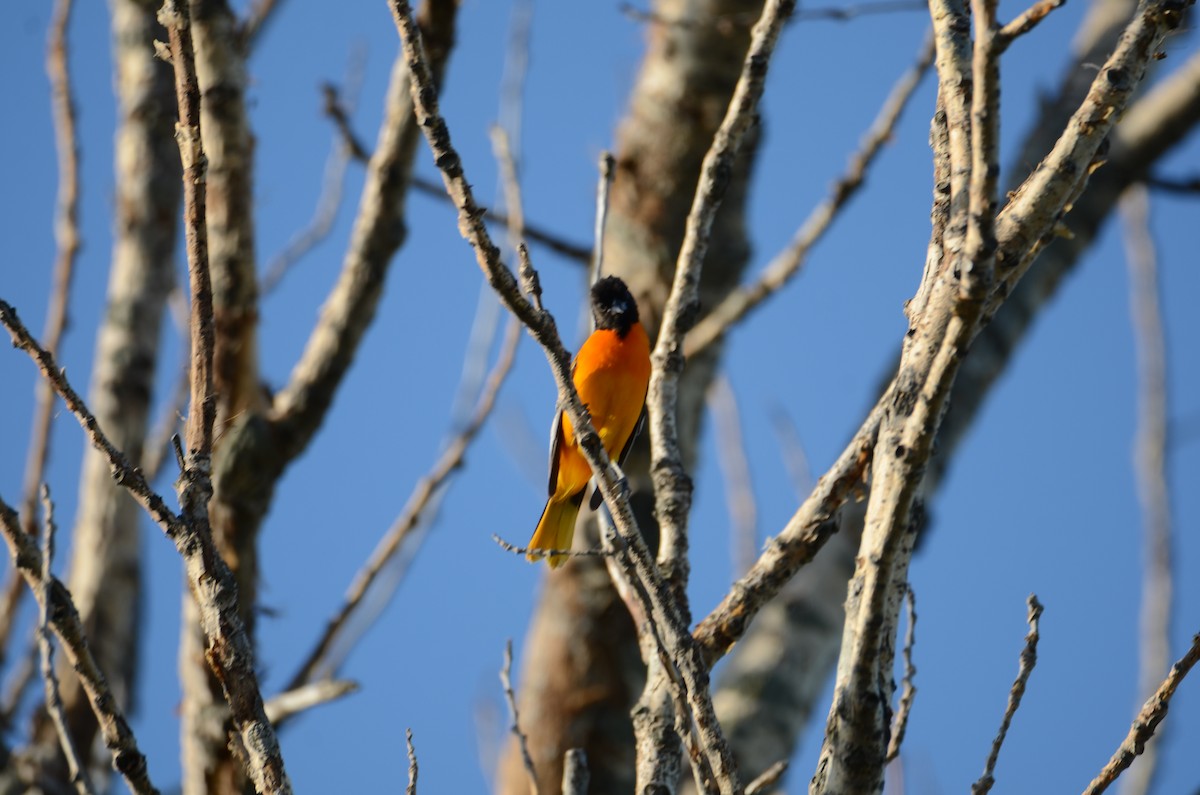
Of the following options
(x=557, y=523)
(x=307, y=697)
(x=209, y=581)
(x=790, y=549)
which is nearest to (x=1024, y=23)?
(x=790, y=549)

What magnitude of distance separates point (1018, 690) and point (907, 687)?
268mm

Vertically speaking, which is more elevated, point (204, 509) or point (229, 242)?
point (229, 242)

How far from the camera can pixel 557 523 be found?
550 centimetres

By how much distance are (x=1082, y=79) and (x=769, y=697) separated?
3.18 metres

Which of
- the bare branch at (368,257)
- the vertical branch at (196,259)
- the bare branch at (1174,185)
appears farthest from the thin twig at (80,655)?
the bare branch at (1174,185)

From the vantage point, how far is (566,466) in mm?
5293

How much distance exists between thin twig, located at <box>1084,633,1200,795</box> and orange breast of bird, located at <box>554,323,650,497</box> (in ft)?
10.7

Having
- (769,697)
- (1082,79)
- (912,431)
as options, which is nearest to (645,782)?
(912,431)

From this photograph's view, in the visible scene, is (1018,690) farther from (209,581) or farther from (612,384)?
(612,384)

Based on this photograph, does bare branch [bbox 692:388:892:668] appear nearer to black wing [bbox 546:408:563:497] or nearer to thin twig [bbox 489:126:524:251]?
thin twig [bbox 489:126:524:251]

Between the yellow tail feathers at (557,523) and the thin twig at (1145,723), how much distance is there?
3.57 meters

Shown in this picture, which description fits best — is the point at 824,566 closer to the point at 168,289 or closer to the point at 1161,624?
the point at 1161,624

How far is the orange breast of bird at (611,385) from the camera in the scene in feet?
17.0

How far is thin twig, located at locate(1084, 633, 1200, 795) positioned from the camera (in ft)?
6.38
